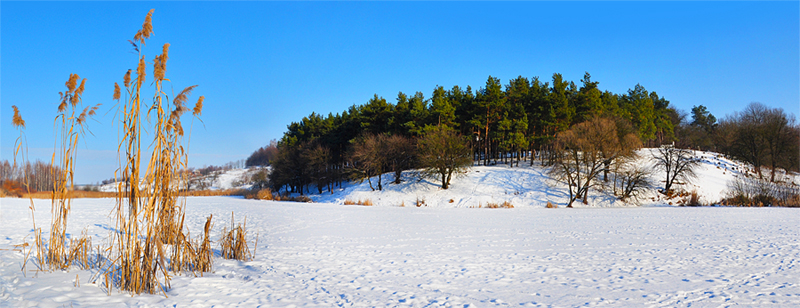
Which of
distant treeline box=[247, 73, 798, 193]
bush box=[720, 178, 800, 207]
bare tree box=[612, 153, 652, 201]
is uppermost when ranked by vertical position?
distant treeline box=[247, 73, 798, 193]

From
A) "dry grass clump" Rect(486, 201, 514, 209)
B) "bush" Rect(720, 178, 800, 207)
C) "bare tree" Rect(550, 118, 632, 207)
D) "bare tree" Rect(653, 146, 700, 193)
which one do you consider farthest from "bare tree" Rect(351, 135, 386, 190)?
"bush" Rect(720, 178, 800, 207)

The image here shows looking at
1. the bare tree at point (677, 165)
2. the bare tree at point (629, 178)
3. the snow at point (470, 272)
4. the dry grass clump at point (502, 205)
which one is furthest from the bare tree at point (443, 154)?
the snow at point (470, 272)

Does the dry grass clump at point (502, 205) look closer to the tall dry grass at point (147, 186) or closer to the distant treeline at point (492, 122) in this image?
the distant treeline at point (492, 122)

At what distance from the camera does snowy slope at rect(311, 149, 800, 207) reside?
1337 inches

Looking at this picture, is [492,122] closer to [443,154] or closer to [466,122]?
[466,122]

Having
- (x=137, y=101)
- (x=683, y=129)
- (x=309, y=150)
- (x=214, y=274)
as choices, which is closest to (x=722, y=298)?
(x=214, y=274)

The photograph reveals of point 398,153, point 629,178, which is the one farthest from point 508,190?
point 398,153

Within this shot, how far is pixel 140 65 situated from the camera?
4.63 metres

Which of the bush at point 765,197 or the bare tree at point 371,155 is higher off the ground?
the bare tree at point 371,155

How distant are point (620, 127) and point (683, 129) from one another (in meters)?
44.5

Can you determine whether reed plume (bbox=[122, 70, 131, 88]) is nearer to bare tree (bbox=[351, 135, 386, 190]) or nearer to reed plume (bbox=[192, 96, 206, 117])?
reed plume (bbox=[192, 96, 206, 117])

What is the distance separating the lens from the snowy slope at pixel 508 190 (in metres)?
34.0

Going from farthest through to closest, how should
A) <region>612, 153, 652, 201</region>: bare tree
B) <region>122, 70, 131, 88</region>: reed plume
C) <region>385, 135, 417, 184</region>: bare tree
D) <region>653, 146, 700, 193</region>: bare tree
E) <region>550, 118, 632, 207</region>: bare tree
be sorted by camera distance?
<region>385, 135, 417, 184</region>: bare tree < <region>653, 146, 700, 193</region>: bare tree < <region>612, 153, 652, 201</region>: bare tree < <region>550, 118, 632, 207</region>: bare tree < <region>122, 70, 131, 88</region>: reed plume

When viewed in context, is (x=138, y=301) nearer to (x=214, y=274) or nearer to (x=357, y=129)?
(x=214, y=274)
